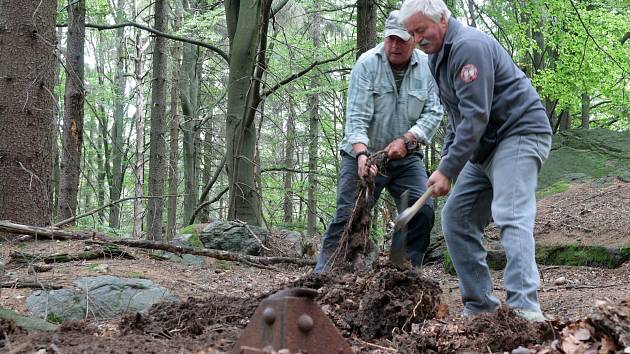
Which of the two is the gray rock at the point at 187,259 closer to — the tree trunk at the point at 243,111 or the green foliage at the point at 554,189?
the tree trunk at the point at 243,111

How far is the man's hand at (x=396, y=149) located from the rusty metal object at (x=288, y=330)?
246 cm

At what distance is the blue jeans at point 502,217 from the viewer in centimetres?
346

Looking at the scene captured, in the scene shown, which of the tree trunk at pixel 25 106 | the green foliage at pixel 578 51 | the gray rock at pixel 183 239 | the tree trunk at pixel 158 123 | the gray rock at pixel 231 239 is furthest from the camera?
the green foliage at pixel 578 51

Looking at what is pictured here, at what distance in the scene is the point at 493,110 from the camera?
3.71 meters

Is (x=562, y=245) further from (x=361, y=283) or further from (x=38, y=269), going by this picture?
(x=38, y=269)

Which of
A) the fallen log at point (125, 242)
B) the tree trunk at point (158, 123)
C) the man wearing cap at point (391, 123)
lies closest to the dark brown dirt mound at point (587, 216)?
the fallen log at point (125, 242)

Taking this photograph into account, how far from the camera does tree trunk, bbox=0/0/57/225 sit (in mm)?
6438

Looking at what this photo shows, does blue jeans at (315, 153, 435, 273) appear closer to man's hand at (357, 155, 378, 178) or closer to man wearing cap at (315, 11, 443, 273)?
man wearing cap at (315, 11, 443, 273)

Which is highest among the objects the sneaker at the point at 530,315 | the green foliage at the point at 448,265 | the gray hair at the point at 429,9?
the gray hair at the point at 429,9

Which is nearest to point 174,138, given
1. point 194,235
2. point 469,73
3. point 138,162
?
point 138,162

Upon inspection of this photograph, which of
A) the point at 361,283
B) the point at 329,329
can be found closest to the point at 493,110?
the point at 361,283

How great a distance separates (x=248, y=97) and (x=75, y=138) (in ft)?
11.3

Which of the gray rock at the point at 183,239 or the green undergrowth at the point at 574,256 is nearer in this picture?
the green undergrowth at the point at 574,256

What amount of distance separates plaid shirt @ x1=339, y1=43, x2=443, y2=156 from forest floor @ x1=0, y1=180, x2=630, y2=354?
1.13 metres
